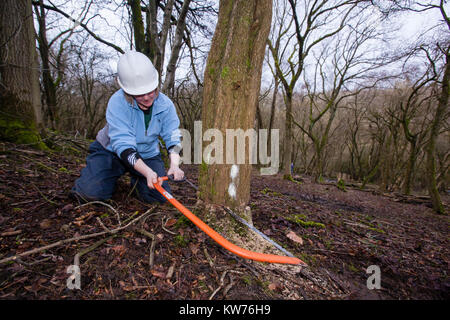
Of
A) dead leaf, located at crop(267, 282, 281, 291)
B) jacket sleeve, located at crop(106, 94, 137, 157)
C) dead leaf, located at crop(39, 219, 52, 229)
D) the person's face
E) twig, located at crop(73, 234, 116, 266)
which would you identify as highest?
the person's face

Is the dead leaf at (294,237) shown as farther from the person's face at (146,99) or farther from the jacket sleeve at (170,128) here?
the person's face at (146,99)

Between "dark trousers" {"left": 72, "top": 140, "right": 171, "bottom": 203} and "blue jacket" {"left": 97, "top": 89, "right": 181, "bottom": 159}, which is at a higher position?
"blue jacket" {"left": 97, "top": 89, "right": 181, "bottom": 159}

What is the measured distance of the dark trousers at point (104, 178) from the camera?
2.48 metres

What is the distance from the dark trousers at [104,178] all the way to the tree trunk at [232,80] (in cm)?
110

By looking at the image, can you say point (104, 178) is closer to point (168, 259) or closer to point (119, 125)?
point (119, 125)

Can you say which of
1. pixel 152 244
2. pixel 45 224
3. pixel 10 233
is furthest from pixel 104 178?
pixel 152 244

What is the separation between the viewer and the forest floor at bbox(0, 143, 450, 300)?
1360 millimetres

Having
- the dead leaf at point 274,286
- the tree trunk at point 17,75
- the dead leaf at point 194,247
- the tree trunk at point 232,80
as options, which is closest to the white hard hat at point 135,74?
the tree trunk at point 232,80

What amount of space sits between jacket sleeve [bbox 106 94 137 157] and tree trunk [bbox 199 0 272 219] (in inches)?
38.7

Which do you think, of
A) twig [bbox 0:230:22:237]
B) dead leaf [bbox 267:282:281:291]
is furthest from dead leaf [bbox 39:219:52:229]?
dead leaf [bbox 267:282:281:291]

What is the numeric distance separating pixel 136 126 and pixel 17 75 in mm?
3421

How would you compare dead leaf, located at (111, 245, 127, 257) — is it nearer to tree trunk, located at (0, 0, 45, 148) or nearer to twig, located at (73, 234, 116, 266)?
twig, located at (73, 234, 116, 266)

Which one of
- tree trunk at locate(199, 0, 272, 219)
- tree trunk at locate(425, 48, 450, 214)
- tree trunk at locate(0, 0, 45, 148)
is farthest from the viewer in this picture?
tree trunk at locate(425, 48, 450, 214)

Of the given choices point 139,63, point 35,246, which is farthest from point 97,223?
point 139,63
